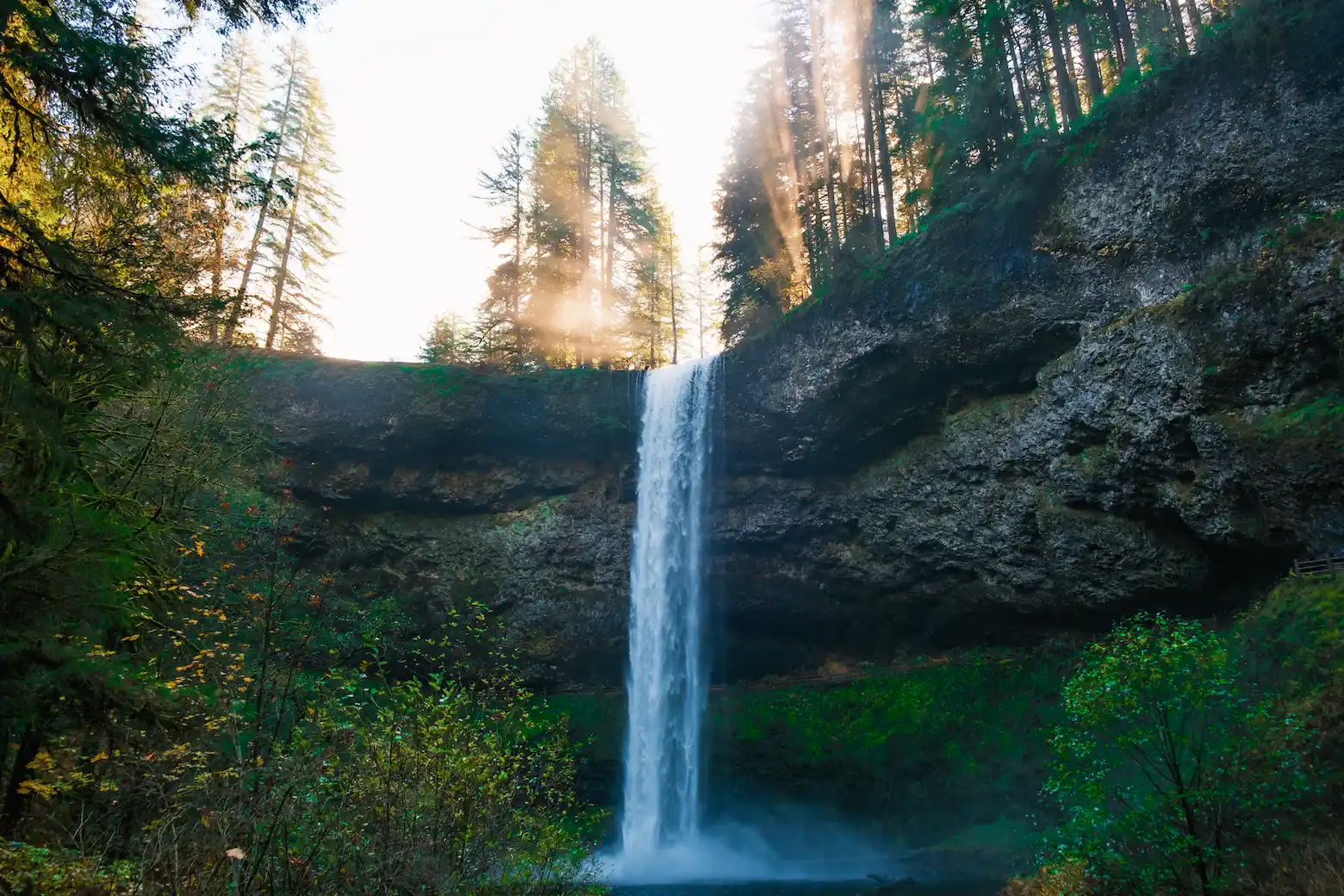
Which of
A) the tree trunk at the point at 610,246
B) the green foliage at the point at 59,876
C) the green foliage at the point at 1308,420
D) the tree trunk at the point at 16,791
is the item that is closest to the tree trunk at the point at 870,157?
the tree trunk at the point at 610,246

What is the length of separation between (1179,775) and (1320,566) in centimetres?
747

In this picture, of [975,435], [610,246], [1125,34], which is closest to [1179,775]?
[975,435]

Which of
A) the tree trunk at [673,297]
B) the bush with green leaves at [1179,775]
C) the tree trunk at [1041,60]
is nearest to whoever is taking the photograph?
the bush with green leaves at [1179,775]

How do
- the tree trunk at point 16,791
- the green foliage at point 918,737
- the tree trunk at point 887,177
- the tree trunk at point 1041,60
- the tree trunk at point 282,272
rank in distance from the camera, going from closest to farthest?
1. the tree trunk at point 16,791
2. the green foliage at point 918,737
3. the tree trunk at point 1041,60
4. the tree trunk at point 887,177
5. the tree trunk at point 282,272

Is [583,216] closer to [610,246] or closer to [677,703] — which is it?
[610,246]

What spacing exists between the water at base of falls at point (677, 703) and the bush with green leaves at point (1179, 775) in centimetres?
998

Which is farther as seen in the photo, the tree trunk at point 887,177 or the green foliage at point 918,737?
the tree trunk at point 887,177

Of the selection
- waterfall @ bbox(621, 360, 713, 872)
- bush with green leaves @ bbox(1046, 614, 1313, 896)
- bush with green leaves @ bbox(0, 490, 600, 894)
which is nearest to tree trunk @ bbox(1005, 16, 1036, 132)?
waterfall @ bbox(621, 360, 713, 872)

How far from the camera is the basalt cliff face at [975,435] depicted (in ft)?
43.1

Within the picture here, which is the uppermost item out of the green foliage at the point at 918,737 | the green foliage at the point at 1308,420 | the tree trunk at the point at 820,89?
the tree trunk at the point at 820,89

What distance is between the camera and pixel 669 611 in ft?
71.2

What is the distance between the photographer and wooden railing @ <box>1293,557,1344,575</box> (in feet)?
38.3

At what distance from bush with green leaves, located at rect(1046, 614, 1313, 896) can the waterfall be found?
12949mm

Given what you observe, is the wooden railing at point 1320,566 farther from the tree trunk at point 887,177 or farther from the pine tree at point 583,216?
the pine tree at point 583,216
